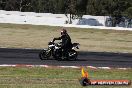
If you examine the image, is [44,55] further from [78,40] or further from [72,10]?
[72,10]

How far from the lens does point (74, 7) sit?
97.9 metres

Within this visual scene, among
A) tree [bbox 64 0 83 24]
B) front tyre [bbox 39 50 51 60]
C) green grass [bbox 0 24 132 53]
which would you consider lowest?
tree [bbox 64 0 83 24]

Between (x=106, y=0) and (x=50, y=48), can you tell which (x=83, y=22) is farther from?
(x=50, y=48)

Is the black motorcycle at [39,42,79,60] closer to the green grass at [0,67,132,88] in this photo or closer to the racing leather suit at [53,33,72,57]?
the racing leather suit at [53,33,72,57]

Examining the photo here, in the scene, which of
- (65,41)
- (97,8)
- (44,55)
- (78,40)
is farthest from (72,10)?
(44,55)

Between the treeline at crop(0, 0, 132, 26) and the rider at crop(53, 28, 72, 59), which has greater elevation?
the rider at crop(53, 28, 72, 59)

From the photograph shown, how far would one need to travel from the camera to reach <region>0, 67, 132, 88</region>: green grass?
1340cm

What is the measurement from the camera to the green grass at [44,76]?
44.0 feet

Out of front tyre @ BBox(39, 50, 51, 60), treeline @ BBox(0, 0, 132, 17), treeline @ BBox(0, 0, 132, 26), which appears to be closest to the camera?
front tyre @ BBox(39, 50, 51, 60)

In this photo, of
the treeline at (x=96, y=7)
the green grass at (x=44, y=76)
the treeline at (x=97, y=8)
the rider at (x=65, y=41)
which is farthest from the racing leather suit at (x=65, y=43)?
the treeline at (x=96, y=7)

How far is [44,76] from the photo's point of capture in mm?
16141

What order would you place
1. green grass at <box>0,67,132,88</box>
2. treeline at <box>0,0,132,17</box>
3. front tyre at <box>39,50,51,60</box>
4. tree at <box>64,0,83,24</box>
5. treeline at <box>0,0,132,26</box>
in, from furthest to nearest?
treeline at <box>0,0,132,17</box>, treeline at <box>0,0,132,26</box>, tree at <box>64,0,83,24</box>, front tyre at <box>39,50,51,60</box>, green grass at <box>0,67,132,88</box>

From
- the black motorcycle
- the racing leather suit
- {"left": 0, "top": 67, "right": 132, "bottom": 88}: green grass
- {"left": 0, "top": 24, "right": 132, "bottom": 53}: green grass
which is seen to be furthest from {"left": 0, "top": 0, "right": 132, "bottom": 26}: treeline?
{"left": 0, "top": 67, "right": 132, "bottom": 88}: green grass

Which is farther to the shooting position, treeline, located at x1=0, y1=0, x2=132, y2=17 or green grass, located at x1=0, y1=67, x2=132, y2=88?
treeline, located at x1=0, y1=0, x2=132, y2=17
